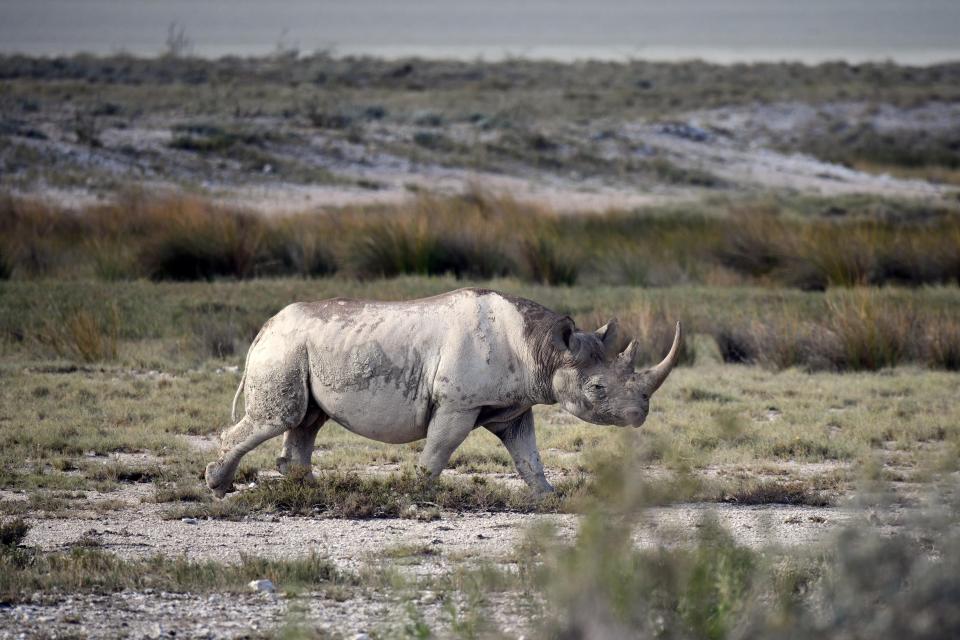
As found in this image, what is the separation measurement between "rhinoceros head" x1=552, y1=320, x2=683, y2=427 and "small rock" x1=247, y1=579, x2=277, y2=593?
2.43 m

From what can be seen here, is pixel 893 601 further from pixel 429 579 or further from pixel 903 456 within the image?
pixel 903 456

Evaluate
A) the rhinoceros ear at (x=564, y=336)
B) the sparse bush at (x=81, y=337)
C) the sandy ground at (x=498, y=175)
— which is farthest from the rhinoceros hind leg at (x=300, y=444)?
the sandy ground at (x=498, y=175)

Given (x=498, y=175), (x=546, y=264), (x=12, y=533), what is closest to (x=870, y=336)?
(x=546, y=264)

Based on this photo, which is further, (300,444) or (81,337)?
(81,337)

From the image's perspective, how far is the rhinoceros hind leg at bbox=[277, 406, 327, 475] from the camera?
8.84 metres

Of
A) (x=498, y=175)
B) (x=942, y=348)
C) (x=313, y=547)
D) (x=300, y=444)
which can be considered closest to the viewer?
(x=313, y=547)

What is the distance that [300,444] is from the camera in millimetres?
8883

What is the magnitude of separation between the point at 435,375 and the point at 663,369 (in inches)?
58.2

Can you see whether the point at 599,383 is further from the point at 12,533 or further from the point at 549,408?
→ the point at 549,408

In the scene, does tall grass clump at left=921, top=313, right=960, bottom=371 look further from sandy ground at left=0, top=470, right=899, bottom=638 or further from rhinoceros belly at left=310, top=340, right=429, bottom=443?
rhinoceros belly at left=310, top=340, right=429, bottom=443

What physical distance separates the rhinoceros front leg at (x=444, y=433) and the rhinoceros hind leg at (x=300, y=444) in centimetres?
92

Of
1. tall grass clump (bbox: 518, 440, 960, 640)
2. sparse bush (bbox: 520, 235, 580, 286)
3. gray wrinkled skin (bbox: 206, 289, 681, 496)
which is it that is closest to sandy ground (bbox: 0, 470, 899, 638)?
tall grass clump (bbox: 518, 440, 960, 640)

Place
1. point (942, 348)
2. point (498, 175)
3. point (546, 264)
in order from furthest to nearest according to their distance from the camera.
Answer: point (498, 175)
point (546, 264)
point (942, 348)

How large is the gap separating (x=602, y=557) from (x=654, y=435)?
5.94m
